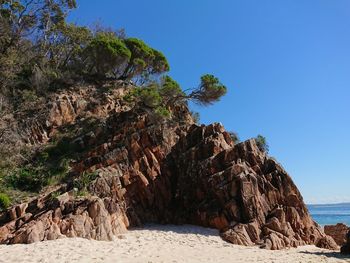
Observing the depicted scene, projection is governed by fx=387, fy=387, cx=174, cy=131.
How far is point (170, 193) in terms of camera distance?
23.6 m

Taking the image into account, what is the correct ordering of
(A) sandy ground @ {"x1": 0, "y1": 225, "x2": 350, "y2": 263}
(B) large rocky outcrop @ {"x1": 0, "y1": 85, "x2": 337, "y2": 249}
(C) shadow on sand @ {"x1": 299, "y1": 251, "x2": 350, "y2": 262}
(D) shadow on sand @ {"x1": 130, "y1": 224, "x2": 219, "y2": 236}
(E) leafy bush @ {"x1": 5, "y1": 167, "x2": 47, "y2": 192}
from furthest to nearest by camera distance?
1. (E) leafy bush @ {"x1": 5, "y1": 167, "x2": 47, "y2": 192}
2. (D) shadow on sand @ {"x1": 130, "y1": 224, "x2": 219, "y2": 236}
3. (B) large rocky outcrop @ {"x1": 0, "y1": 85, "x2": 337, "y2": 249}
4. (C) shadow on sand @ {"x1": 299, "y1": 251, "x2": 350, "y2": 262}
5. (A) sandy ground @ {"x1": 0, "y1": 225, "x2": 350, "y2": 263}

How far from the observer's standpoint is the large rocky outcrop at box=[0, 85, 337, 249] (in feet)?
58.5

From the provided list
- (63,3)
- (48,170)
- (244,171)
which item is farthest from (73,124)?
(244,171)

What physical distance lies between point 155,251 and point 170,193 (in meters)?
8.23

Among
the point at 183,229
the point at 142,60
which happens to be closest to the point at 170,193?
the point at 183,229

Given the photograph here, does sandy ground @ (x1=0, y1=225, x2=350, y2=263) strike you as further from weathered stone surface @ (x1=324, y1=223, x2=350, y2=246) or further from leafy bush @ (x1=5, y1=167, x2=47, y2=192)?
weathered stone surface @ (x1=324, y1=223, x2=350, y2=246)

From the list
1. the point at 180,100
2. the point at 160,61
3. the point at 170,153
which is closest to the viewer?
the point at 170,153

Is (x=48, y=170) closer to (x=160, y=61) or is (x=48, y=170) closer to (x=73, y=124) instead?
(x=73, y=124)

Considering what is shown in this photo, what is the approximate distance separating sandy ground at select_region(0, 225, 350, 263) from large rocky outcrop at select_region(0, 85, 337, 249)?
3.22ft

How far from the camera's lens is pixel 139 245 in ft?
53.7

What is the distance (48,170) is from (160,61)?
58.7 feet

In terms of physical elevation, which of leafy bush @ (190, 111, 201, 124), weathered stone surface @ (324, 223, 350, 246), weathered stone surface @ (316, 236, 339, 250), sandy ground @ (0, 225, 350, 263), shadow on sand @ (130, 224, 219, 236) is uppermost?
leafy bush @ (190, 111, 201, 124)

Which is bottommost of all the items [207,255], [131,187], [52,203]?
[207,255]

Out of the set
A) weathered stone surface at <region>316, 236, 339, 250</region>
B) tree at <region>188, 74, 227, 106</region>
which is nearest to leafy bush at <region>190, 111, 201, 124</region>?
tree at <region>188, 74, 227, 106</region>
